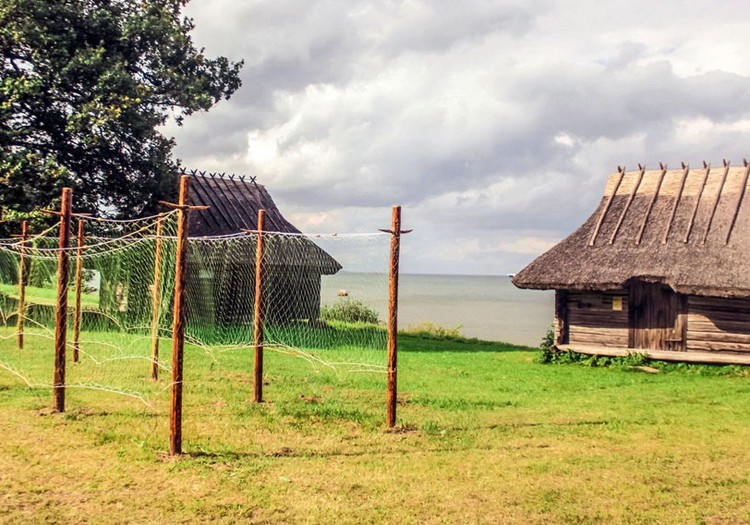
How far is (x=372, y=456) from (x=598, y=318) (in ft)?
45.3

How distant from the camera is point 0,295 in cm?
2675

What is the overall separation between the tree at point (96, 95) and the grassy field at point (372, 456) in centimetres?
1016

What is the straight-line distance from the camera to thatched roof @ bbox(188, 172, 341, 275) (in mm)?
25734

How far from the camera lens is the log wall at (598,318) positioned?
20.3 meters

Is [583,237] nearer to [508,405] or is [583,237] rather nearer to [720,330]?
[720,330]

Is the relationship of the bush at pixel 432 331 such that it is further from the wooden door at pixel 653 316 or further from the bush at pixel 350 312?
the wooden door at pixel 653 316

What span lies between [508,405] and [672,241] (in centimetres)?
1043

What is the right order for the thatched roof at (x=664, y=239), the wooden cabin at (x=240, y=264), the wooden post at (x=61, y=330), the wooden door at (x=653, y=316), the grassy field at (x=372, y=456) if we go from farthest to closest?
the wooden cabin at (x=240, y=264) → the wooden door at (x=653, y=316) → the thatched roof at (x=664, y=239) → the wooden post at (x=61, y=330) → the grassy field at (x=372, y=456)

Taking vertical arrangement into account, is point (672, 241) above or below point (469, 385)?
above

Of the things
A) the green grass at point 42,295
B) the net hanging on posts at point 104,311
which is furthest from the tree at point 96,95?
the green grass at point 42,295

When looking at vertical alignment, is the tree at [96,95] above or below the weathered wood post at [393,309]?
above

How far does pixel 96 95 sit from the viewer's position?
2166cm

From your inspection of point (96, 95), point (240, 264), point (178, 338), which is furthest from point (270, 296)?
point (178, 338)

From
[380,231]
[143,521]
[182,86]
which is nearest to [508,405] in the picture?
[380,231]
